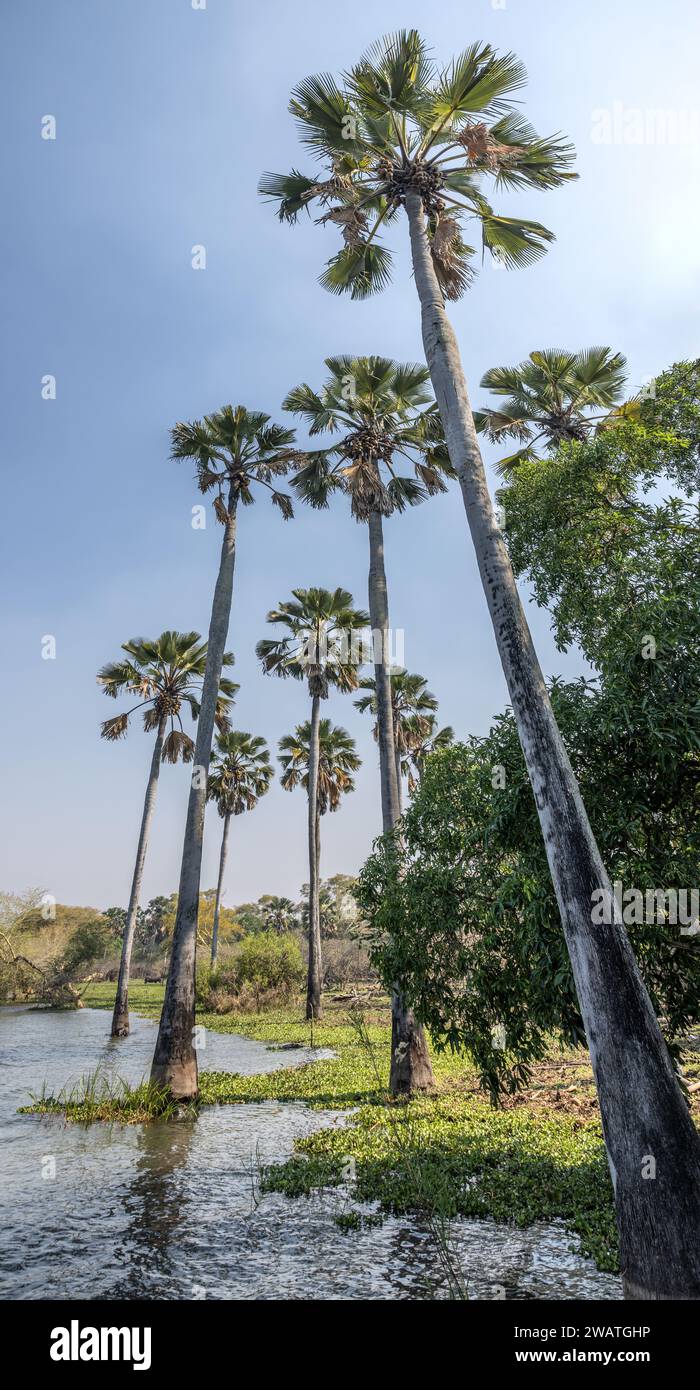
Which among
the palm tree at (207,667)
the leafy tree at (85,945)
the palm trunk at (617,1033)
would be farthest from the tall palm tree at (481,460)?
the leafy tree at (85,945)

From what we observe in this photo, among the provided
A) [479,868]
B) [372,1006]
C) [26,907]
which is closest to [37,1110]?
[479,868]

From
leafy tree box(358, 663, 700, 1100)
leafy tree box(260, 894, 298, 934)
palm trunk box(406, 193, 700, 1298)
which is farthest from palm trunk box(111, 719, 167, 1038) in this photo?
leafy tree box(260, 894, 298, 934)

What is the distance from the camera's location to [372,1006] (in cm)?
3053

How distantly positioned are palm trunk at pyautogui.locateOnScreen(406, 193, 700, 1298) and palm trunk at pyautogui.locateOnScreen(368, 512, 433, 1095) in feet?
18.8

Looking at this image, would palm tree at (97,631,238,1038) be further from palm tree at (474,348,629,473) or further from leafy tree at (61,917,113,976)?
leafy tree at (61,917,113,976)

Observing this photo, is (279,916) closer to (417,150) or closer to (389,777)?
(389,777)

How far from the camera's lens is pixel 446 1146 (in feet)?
30.6

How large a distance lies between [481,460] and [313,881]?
23459 mm

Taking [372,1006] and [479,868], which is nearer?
[479,868]

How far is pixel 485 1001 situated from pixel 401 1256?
2.46 meters

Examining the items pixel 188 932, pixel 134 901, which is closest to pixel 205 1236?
pixel 188 932

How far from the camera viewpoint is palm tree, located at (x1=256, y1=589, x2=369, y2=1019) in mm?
25859

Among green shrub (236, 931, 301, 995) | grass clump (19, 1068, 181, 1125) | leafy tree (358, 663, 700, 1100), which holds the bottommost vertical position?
grass clump (19, 1068, 181, 1125)
